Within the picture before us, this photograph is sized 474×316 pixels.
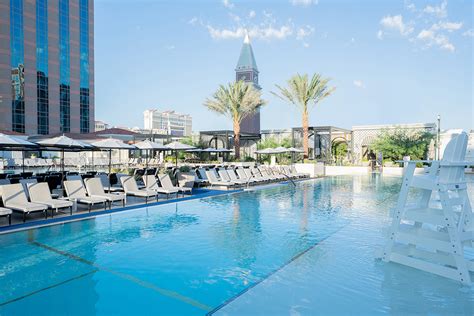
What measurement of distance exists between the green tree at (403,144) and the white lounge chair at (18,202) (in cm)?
2687

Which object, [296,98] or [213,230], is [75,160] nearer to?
[296,98]

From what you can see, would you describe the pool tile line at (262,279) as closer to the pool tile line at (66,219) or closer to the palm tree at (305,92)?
the pool tile line at (66,219)

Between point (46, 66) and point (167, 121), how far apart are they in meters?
126

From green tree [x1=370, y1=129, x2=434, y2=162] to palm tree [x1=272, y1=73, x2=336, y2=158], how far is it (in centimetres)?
816

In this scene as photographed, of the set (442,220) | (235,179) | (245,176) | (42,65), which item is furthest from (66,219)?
(42,65)

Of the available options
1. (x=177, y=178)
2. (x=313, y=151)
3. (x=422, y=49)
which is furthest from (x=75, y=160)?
(x=422, y=49)

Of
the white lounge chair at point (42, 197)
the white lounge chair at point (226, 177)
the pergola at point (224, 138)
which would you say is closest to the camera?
the white lounge chair at point (42, 197)

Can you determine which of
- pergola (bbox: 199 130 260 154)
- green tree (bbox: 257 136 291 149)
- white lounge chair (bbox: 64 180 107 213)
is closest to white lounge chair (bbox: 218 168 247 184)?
white lounge chair (bbox: 64 180 107 213)

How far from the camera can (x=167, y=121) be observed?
16800cm

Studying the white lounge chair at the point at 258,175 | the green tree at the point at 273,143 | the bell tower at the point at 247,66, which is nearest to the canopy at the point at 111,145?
the white lounge chair at the point at 258,175

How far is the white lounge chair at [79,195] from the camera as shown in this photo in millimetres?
8797

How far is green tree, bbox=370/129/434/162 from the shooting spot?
28625 mm

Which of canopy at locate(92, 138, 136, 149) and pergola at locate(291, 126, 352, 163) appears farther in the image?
pergola at locate(291, 126, 352, 163)

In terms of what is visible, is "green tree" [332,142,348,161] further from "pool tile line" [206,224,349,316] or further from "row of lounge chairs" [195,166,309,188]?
"pool tile line" [206,224,349,316]
